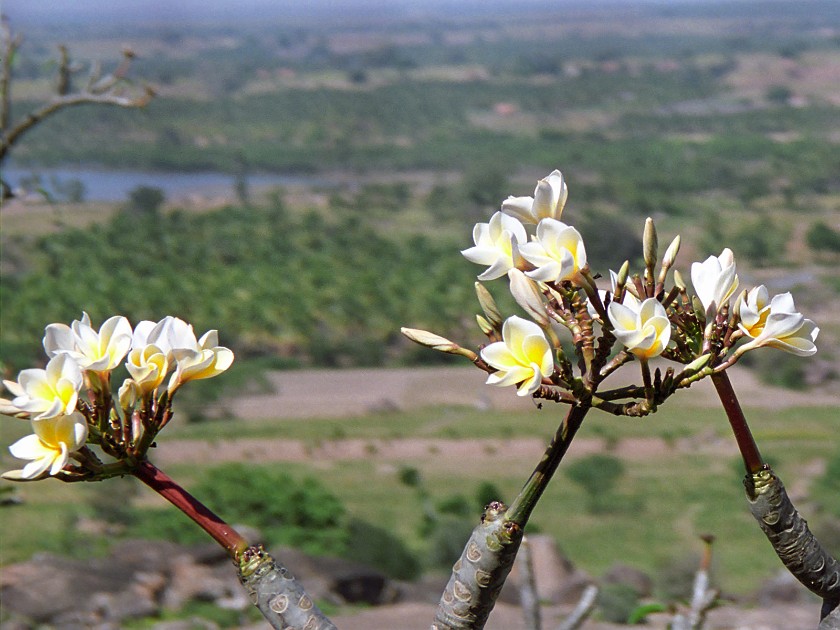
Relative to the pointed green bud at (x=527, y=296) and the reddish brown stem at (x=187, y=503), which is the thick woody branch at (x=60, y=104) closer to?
the reddish brown stem at (x=187, y=503)

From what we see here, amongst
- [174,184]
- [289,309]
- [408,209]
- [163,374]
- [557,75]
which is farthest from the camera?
[557,75]

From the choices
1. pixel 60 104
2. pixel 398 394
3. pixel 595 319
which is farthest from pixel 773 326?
pixel 398 394

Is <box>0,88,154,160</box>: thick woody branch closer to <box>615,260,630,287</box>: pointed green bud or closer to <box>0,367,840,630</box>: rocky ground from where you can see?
<box>615,260,630,287</box>: pointed green bud

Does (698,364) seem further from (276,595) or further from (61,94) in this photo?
(61,94)

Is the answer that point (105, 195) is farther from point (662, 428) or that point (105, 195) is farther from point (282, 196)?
point (662, 428)

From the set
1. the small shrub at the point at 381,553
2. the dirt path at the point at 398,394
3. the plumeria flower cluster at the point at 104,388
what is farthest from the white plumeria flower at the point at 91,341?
the dirt path at the point at 398,394

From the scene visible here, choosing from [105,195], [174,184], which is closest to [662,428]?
[105,195]
